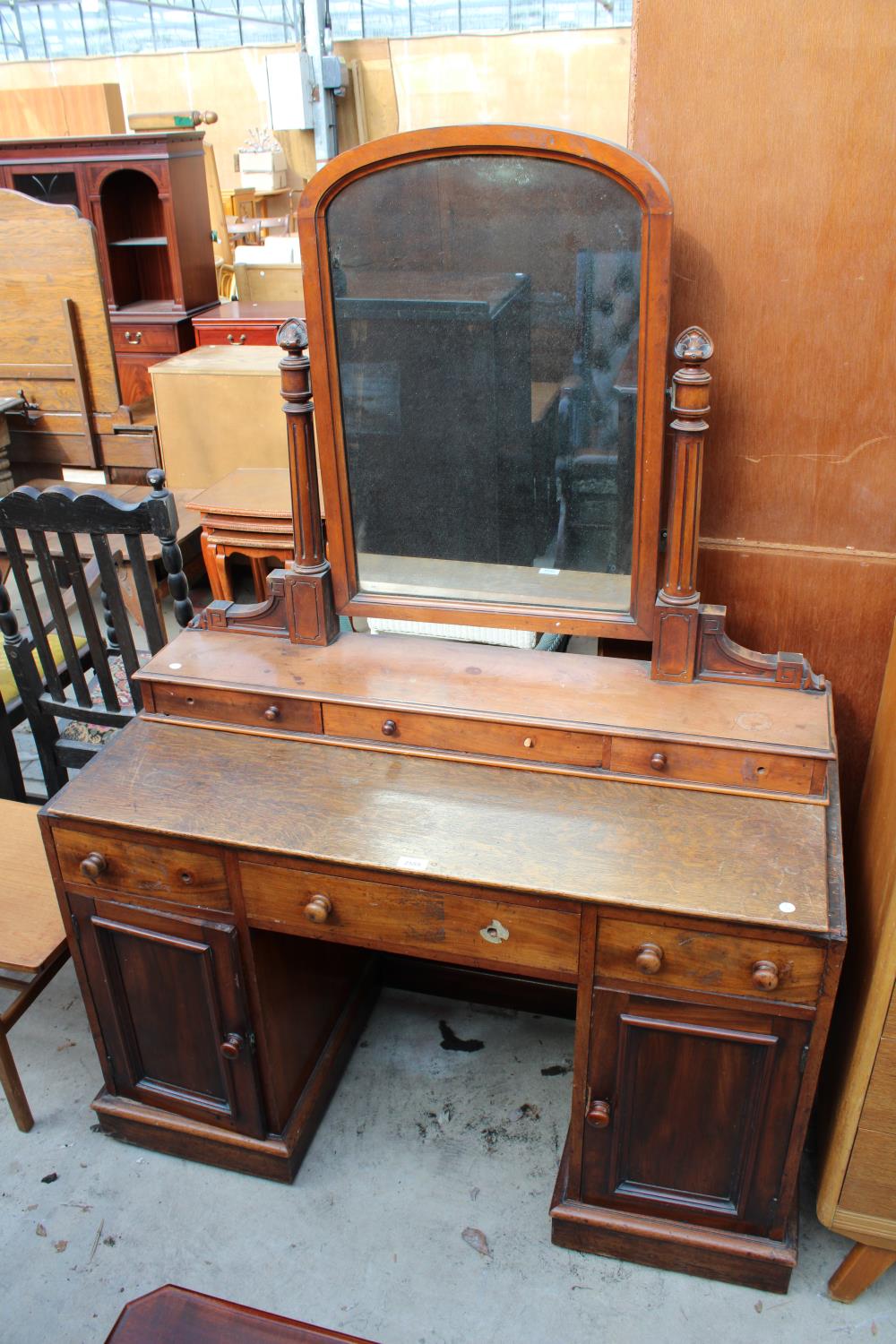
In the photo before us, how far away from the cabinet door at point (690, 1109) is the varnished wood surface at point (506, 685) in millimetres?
481

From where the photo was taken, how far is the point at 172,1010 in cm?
204

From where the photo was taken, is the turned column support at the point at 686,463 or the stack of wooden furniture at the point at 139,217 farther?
the stack of wooden furniture at the point at 139,217

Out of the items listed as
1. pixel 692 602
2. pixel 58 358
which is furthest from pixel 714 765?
pixel 58 358

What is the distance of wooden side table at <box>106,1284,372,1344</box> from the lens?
124cm

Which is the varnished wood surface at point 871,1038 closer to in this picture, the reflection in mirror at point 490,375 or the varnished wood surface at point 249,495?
the reflection in mirror at point 490,375

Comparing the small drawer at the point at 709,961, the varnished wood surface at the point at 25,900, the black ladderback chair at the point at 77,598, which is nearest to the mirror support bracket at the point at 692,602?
the small drawer at the point at 709,961

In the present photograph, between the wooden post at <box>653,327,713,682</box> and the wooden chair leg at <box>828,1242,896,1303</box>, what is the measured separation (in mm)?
1107

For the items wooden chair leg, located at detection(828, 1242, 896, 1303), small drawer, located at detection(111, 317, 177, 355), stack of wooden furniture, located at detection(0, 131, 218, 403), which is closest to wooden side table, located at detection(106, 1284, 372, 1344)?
wooden chair leg, located at detection(828, 1242, 896, 1303)

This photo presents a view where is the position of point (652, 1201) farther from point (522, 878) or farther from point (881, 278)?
point (881, 278)

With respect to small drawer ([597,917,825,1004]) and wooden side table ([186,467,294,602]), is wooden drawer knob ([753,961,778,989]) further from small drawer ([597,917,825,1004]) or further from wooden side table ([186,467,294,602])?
wooden side table ([186,467,294,602])

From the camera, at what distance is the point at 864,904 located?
1.86m

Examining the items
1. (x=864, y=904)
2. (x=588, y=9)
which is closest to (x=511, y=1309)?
(x=864, y=904)

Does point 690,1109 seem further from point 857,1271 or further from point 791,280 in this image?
point 791,280

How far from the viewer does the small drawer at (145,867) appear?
73.2 inches
